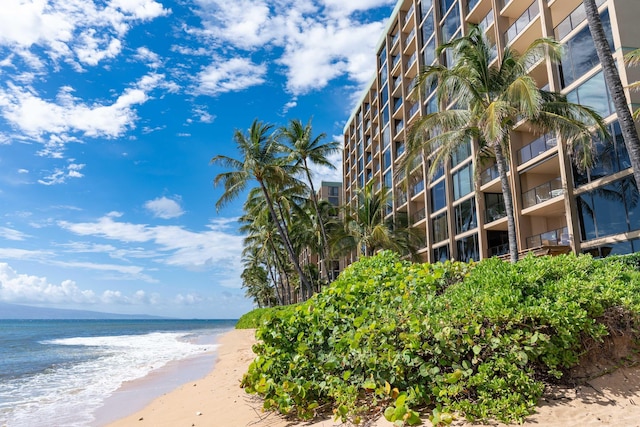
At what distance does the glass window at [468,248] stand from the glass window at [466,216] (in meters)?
0.62

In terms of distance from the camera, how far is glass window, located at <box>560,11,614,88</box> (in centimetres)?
1705

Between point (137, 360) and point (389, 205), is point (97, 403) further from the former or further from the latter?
point (389, 205)

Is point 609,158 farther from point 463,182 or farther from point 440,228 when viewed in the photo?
point 440,228

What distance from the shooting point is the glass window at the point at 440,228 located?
29.3 m

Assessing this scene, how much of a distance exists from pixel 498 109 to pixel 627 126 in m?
4.57

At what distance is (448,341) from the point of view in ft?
15.1

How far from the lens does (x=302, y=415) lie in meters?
5.28

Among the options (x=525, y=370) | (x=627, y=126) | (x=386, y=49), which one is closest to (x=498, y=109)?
(x=627, y=126)

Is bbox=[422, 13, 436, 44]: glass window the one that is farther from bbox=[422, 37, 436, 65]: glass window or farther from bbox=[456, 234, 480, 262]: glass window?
bbox=[456, 234, 480, 262]: glass window

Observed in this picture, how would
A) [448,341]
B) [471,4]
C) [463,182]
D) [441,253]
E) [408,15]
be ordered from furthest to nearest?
[408,15] < [441,253] < [463,182] < [471,4] < [448,341]

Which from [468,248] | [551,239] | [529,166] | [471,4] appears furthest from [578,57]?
[468,248]

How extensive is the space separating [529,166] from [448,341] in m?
18.4

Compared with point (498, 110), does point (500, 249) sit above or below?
below

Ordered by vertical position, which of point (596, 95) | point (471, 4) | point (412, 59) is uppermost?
point (412, 59)
